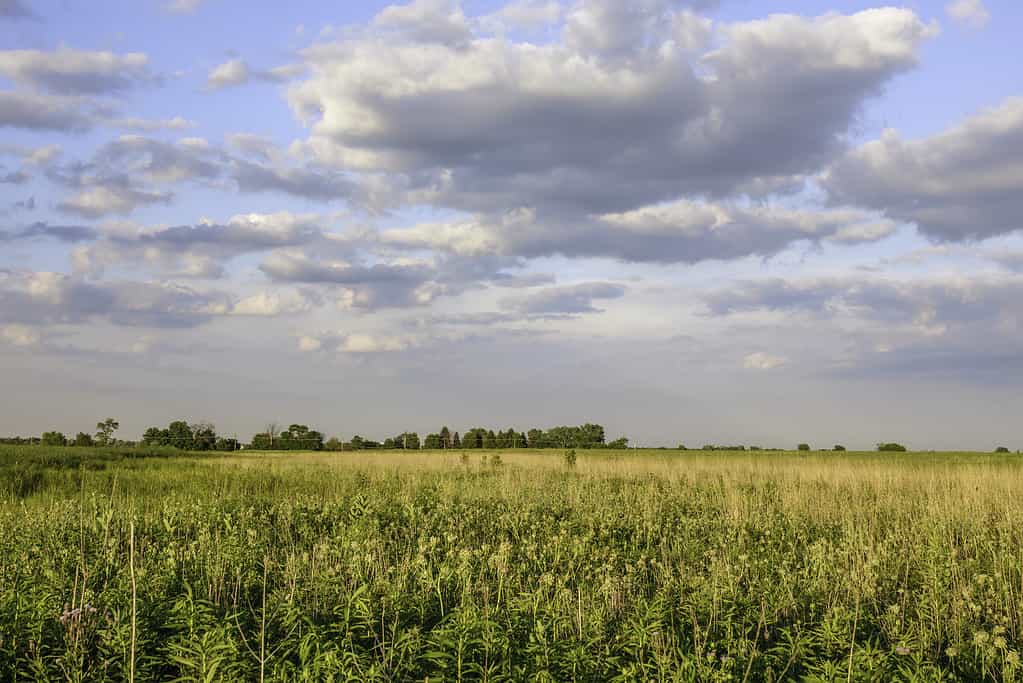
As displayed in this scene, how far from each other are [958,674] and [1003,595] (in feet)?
11.9

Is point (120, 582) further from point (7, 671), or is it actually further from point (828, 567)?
point (828, 567)

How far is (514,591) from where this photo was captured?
700 cm

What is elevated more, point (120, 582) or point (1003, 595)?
point (120, 582)

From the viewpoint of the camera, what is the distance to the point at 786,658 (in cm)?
507

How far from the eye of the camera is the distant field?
4.55 m

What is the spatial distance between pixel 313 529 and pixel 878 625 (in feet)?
24.8

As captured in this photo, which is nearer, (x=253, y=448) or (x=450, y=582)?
(x=450, y=582)

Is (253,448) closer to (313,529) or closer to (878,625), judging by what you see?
(313,529)

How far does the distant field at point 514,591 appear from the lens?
14.9 ft

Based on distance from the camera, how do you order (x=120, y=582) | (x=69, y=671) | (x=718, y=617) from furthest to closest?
(x=120, y=582) → (x=718, y=617) → (x=69, y=671)

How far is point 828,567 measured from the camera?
768cm

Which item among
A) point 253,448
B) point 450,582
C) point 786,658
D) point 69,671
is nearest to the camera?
point 69,671

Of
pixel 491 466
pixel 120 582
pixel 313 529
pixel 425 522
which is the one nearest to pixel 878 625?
pixel 425 522


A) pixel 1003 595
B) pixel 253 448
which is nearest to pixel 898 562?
pixel 1003 595
